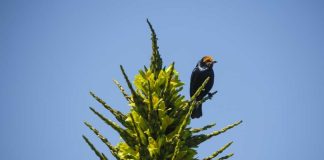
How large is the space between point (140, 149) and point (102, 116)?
0.46 m

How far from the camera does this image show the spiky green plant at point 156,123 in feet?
11.7

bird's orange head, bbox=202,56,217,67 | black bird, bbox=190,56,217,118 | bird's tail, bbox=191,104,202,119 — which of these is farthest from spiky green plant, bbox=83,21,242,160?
bird's orange head, bbox=202,56,217,67

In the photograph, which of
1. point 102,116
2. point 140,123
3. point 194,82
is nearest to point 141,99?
point 140,123

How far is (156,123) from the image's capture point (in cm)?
377

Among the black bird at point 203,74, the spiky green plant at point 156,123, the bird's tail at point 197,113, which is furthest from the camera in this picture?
the black bird at point 203,74

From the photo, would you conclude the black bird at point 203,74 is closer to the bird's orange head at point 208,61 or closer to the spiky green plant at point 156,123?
the bird's orange head at point 208,61

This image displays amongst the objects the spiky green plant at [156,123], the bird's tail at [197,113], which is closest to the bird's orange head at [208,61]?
the bird's tail at [197,113]

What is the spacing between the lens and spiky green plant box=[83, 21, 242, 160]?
356cm

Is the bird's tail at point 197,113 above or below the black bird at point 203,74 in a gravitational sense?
below

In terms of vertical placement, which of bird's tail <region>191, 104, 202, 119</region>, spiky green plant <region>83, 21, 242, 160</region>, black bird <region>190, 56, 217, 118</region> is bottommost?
spiky green plant <region>83, 21, 242, 160</region>

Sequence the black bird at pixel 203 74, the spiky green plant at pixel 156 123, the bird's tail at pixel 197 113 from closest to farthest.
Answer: the spiky green plant at pixel 156 123, the bird's tail at pixel 197 113, the black bird at pixel 203 74

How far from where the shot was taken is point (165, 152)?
11.8 feet

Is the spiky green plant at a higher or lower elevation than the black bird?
lower

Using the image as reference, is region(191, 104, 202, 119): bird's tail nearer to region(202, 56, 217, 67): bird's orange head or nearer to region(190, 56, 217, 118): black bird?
region(190, 56, 217, 118): black bird
